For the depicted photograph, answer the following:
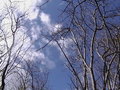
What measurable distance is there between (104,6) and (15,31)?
5.48 metres

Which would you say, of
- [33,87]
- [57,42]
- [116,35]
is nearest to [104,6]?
[116,35]

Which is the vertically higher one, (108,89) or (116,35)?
(116,35)

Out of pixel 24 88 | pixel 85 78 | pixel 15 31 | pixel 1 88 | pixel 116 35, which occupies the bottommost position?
pixel 1 88

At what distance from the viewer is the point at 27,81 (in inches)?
1078

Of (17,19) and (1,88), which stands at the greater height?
(17,19)

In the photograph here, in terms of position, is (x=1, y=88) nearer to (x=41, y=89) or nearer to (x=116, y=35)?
(x=116, y=35)

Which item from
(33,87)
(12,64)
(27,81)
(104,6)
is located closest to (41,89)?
(33,87)

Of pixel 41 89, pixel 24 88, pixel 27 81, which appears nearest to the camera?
pixel 24 88

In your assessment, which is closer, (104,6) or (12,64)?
(104,6)

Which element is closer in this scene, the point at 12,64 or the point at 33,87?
the point at 12,64

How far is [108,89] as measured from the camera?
1316 centimetres

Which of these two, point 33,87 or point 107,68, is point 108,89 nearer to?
point 107,68

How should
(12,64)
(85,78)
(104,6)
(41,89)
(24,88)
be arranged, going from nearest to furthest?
(104,6), (85,78), (12,64), (24,88), (41,89)

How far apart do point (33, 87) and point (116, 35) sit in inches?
714
